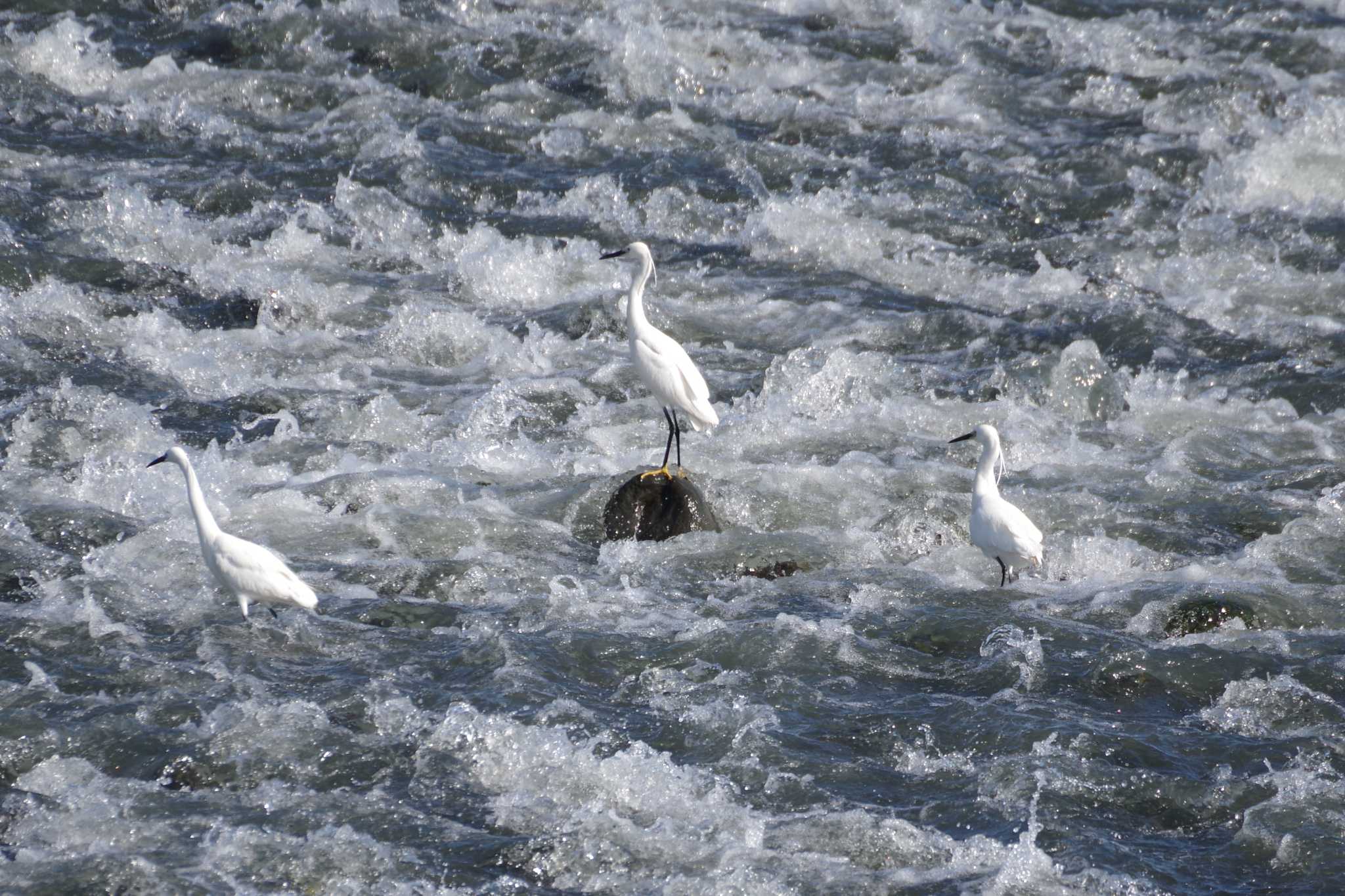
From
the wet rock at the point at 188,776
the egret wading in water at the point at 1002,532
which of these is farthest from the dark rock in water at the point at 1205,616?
the wet rock at the point at 188,776

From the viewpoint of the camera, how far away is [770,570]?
6461 millimetres

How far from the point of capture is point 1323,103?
12547mm

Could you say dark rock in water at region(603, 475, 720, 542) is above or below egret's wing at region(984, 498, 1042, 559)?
below

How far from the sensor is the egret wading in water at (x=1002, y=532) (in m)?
6.20

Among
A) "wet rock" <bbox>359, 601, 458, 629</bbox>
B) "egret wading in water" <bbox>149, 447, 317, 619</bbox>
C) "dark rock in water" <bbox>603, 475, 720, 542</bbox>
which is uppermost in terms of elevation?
"egret wading in water" <bbox>149, 447, 317, 619</bbox>

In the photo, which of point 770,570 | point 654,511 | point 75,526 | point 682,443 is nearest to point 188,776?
point 75,526

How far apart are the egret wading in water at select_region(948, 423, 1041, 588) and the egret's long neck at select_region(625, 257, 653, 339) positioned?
1674 millimetres

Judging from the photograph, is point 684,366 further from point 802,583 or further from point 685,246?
point 685,246

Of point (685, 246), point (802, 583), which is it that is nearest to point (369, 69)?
point (685, 246)

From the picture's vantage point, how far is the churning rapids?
463 centimetres

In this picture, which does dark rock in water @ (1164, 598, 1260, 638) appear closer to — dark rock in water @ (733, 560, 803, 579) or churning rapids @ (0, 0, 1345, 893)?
churning rapids @ (0, 0, 1345, 893)

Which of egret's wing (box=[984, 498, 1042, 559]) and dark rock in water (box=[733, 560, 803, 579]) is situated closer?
egret's wing (box=[984, 498, 1042, 559])

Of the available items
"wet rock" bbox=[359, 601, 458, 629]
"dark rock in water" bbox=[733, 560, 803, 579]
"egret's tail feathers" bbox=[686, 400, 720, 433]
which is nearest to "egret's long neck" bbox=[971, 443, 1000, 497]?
"dark rock in water" bbox=[733, 560, 803, 579]

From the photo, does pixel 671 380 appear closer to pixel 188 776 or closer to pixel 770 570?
pixel 770 570
